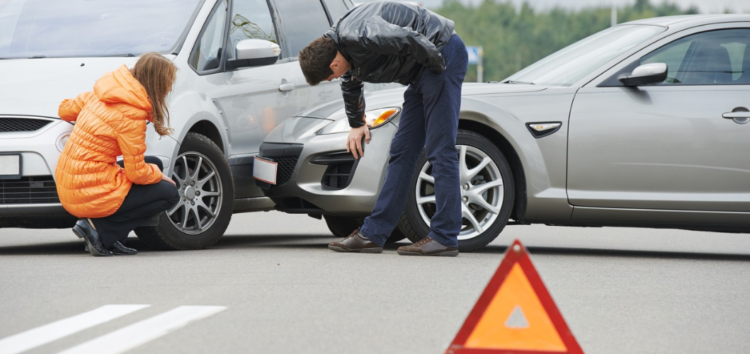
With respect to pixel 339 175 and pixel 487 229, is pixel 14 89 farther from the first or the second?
pixel 487 229

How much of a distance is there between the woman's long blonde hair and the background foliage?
123 metres

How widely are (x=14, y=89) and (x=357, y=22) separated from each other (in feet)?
6.80

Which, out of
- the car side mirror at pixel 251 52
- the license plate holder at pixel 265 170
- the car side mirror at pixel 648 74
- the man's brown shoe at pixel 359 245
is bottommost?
the man's brown shoe at pixel 359 245

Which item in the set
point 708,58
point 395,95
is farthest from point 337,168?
point 708,58

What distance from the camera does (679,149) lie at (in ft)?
23.8

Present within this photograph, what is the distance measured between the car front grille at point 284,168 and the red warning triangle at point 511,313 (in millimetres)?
3882

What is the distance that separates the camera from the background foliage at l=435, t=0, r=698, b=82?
139 m

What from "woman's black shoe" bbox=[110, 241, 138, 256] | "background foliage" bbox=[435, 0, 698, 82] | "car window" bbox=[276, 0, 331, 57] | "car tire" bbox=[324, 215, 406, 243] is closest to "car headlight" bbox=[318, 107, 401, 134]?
"car window" bbox=[276, 0, 331, 57]

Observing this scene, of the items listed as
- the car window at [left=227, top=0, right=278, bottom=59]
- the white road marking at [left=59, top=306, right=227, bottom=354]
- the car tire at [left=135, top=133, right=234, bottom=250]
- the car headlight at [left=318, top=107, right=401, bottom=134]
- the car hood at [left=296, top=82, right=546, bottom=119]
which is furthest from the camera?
the car window at [left=227, top=0, right=278, bottom=59]

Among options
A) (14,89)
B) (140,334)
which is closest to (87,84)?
(14,89)

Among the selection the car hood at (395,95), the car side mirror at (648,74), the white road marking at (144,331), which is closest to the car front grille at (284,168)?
the car hood at (395,95)

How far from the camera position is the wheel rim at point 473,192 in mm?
7215

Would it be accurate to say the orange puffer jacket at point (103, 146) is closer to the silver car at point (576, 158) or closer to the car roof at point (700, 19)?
the silver car at point (576, 158)

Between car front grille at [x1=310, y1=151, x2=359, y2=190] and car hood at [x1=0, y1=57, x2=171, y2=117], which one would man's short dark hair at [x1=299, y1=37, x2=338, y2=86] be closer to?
car front grille at [x1=310, y1=151, x2=359, y2=190]
